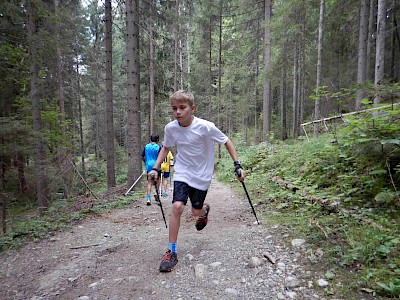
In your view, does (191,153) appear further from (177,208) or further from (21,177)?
(21,177)

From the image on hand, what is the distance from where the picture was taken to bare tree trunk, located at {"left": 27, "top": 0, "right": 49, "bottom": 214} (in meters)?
8.80

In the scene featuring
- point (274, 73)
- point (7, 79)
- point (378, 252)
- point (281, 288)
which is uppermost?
point (274, 73)

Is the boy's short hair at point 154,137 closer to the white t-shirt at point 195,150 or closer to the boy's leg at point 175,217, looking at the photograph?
the white t-shirt at point 195,150

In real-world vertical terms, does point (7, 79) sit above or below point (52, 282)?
above

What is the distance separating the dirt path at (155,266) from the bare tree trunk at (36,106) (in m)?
5.15

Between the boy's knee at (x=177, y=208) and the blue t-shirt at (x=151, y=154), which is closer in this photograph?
the boy's knee at (x=177, y=208)

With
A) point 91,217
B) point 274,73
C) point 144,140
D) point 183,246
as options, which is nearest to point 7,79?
→ point 91,217

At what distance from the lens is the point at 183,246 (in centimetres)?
383

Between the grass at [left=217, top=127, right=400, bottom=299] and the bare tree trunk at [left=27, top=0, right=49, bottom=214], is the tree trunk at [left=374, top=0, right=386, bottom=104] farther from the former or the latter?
the bare tree trunk at [left=27, top=0, right=49, bottom=214]

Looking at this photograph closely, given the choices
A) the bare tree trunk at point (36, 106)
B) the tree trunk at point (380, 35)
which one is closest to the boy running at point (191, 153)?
the bare tree trunk at point (36, 106)

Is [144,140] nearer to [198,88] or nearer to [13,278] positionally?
[198,88]

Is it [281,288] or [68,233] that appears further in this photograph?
[68,233]

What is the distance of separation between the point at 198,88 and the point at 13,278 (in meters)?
25.7

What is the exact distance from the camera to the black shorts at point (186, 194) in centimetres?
335
